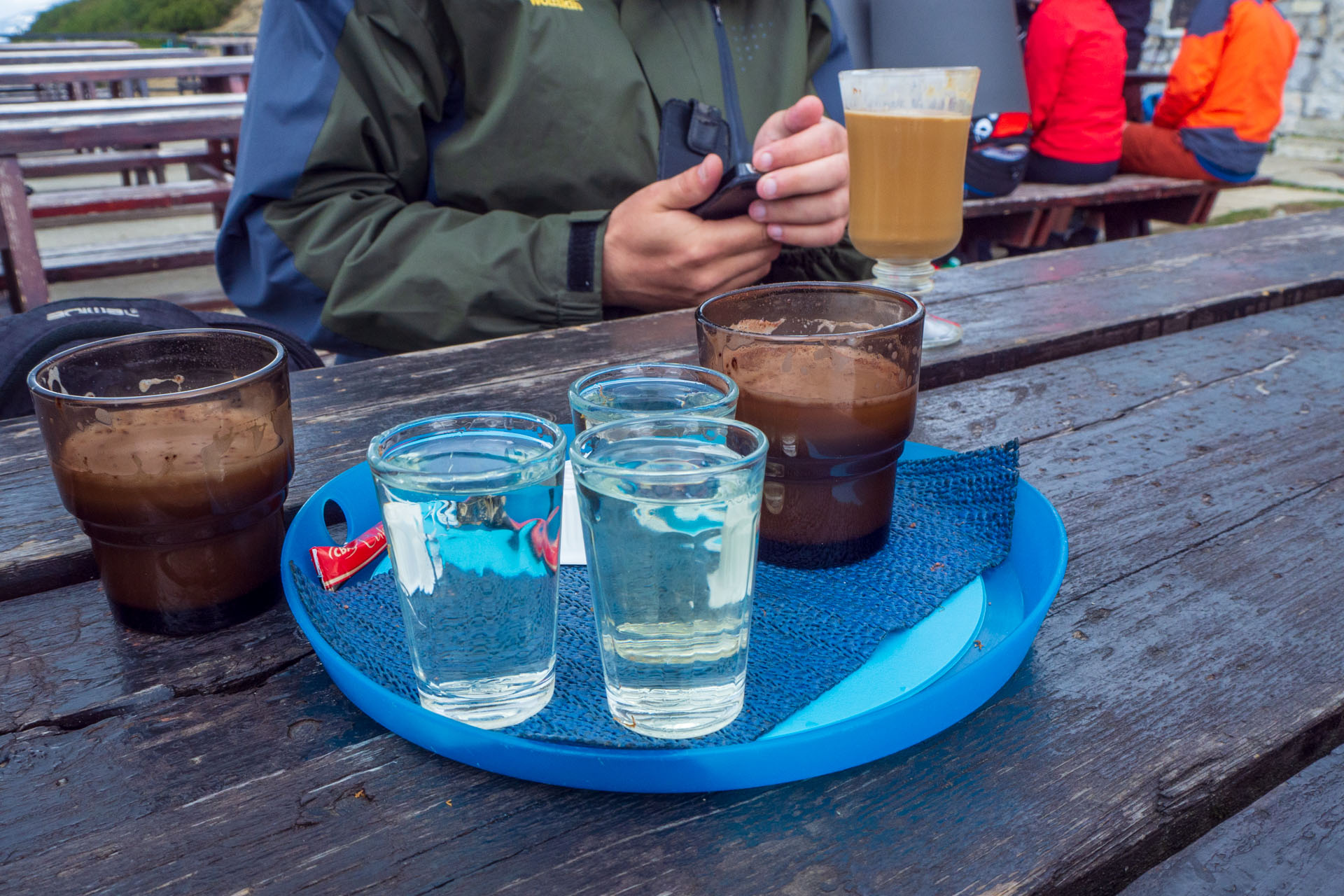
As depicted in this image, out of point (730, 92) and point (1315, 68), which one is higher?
point (730, 92)

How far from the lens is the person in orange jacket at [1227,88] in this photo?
15.4ft

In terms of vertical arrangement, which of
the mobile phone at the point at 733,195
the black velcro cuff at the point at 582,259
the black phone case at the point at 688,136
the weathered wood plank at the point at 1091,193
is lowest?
the weathered wood plank at the point at 1091,193

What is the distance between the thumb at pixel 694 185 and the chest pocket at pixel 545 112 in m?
0.30

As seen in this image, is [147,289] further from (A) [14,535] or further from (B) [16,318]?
(A) [14,535]

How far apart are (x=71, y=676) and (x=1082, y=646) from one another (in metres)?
0.72

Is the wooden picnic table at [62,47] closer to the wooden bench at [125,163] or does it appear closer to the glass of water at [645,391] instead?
the wooden bench at [125,163]

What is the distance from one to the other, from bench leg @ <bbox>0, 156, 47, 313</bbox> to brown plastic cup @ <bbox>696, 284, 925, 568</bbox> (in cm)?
365

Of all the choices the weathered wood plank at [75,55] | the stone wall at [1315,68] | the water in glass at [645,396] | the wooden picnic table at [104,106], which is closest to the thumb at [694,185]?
the water in glass at [645,396]

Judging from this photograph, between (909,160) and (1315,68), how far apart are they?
36.3 feet

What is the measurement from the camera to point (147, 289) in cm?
506

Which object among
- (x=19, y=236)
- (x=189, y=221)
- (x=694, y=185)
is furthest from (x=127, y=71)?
(x=694, y=185)

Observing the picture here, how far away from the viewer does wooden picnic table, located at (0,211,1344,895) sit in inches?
20.3

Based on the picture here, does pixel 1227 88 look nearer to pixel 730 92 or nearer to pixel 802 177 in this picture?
pixel 730 92

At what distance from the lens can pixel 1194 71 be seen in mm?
4770
